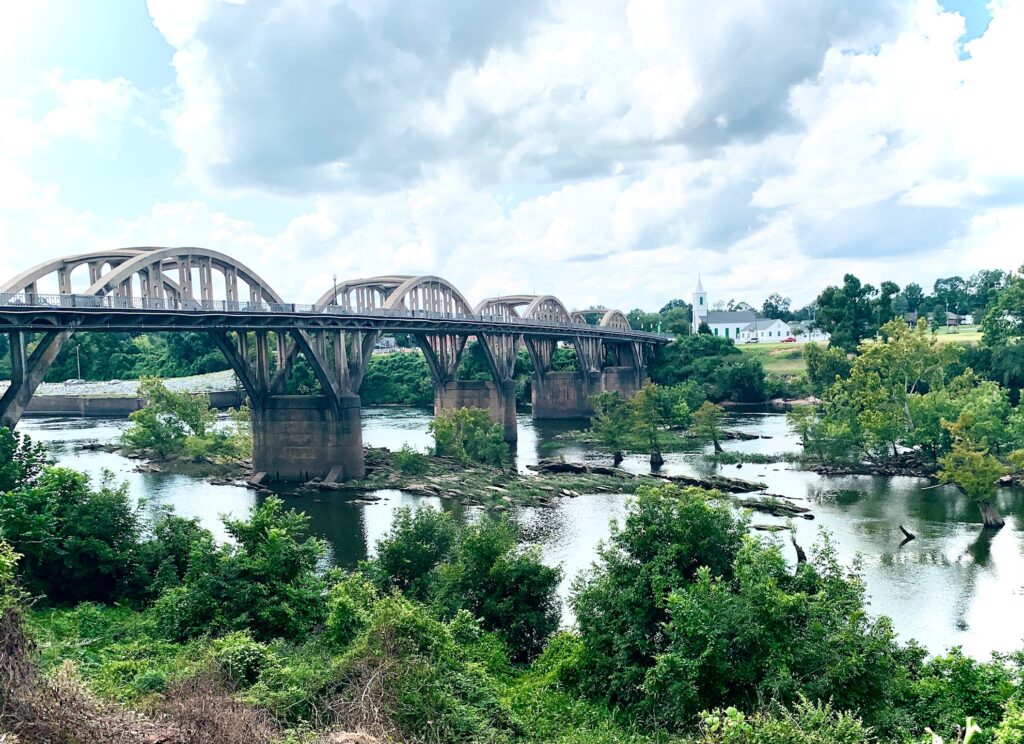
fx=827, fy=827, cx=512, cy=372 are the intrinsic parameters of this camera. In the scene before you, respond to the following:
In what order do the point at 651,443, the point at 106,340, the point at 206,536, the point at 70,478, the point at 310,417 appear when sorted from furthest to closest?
1. the point at 106,340
2. the point at 651,443
3. the point at 310,417
4. the point at 70,478
5. the point at 206,536

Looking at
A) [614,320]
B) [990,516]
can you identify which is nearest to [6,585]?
[990,516]

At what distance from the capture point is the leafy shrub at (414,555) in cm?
2380

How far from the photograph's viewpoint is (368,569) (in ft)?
79.5

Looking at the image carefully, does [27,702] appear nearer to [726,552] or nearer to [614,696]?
[614,696]

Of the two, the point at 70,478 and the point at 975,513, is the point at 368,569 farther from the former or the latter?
the point at 975,513

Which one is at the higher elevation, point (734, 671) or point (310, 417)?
point (310, 417)

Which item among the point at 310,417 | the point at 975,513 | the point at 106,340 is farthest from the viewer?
the point at 106,340

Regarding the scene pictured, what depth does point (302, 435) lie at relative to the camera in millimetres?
53031

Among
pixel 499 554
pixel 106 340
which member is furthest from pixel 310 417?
pixel 106 340

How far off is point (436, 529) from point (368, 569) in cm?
229

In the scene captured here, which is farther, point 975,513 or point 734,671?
point 975,513

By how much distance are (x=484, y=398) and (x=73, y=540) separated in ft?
167

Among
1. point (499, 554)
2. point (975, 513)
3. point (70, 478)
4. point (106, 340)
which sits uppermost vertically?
point (106, 340)

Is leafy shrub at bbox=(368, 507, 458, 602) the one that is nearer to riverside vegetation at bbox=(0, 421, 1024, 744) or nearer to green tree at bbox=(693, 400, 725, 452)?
riverside vegetation at bbox=(0, 421, 1024, 744)
